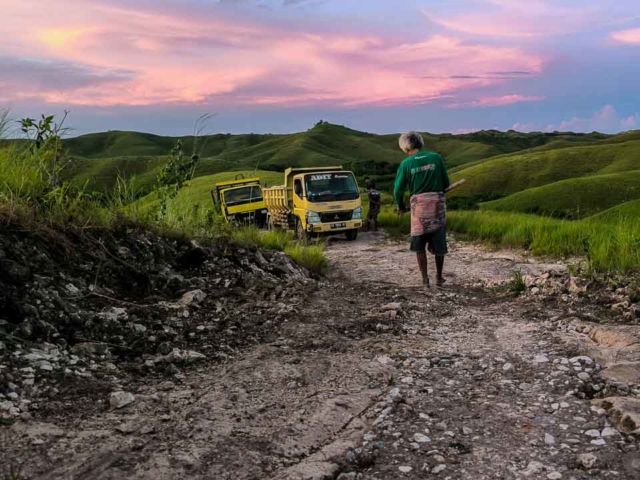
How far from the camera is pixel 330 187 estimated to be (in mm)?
16344

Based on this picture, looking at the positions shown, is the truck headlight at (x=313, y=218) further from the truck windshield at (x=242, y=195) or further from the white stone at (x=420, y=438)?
the white stone at (x=420, y=438)

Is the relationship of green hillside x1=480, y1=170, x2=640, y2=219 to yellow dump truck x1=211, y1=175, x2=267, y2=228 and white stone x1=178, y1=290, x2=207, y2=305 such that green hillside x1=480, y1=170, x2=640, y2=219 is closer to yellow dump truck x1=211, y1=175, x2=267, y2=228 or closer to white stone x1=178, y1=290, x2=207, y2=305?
yellow dump truck x1=211, y1=175, x2=267, y2=228

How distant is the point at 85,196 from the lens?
6145 millimetres

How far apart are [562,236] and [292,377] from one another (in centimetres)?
787

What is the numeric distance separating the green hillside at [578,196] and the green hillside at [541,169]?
10644 millimetres

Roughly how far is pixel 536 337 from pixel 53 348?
3791mm

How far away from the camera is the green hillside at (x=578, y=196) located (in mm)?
35125

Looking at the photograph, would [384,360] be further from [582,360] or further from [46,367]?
[46,367]

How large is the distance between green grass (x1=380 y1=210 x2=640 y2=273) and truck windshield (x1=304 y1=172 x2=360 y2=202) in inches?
74.6

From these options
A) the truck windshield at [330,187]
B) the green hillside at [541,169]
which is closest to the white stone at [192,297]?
the truck windshield at [330,187]

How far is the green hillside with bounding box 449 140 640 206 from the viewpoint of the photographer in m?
53.4

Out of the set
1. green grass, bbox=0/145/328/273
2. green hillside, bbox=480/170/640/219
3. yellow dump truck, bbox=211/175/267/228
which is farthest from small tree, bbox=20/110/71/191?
green hillside, bbox=480/170/640/219

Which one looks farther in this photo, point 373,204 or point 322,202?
point 373,204

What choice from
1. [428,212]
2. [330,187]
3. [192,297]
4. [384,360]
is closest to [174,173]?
[192,297]
